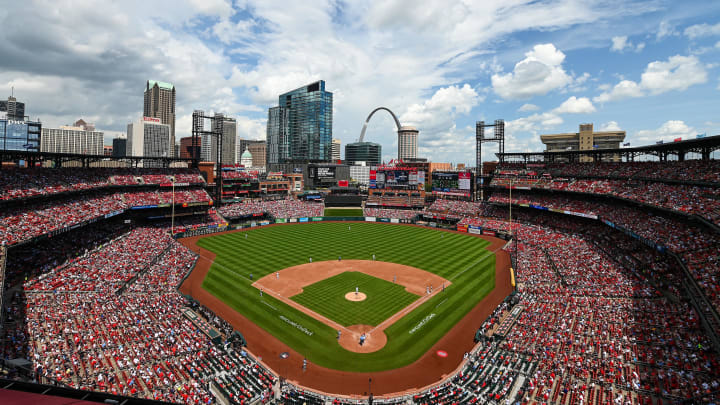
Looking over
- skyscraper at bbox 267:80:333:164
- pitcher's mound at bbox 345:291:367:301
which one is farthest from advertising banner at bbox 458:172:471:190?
skyscraper at bbox 267:80:333:164

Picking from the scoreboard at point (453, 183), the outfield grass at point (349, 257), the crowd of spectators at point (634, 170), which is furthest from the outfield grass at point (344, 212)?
the crowd of spectators at point (634, 170)

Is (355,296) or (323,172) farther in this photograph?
(323,172)

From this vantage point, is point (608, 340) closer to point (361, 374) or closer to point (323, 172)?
point (361, 374)

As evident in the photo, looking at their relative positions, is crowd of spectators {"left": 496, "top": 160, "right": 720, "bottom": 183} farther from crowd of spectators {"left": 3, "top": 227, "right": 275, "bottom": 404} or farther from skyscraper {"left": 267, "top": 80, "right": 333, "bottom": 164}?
skyscraper {"left": 267, "top": 80, "right": 333, "bottom": 164}

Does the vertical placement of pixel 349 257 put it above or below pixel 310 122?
below

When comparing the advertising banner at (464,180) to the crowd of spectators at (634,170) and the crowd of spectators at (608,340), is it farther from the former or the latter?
the crowd of spectators at (608,340)

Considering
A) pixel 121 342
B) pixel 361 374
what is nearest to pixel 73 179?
pixel 121 342

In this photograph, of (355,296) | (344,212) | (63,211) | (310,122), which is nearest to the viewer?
(355,296)
